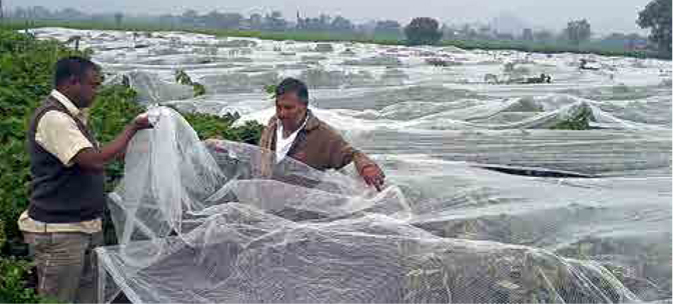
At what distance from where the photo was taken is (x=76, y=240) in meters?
3.18

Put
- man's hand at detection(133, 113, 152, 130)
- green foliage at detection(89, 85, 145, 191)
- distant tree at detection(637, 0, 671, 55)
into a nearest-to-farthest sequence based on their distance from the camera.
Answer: man's hand at detection(133, 113, 152, 130), green foliage at detection(89, 85, 145, 191), distant tree at detection(637, 0, 671, 55)

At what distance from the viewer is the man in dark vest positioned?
3027 millimetres

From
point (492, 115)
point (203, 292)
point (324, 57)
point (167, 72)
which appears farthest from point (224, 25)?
point (203, 292)

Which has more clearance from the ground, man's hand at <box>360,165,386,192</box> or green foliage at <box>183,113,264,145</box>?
man's hand at <box>360,165,386,192</box>

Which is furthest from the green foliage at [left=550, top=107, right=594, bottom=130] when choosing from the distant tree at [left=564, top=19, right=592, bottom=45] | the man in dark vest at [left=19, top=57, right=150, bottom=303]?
the distant tree at [left=564, top=19, right=592, bottom=45]

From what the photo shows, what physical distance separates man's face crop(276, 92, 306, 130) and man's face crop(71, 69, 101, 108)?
2.69 ft

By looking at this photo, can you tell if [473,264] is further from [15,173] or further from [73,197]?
[15,173]

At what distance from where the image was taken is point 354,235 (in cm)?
294

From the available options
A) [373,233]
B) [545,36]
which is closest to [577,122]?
[373,233]

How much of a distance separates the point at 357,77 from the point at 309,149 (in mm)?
7697

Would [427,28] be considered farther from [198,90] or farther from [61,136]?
[61,136]

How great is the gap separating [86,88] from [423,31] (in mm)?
29157

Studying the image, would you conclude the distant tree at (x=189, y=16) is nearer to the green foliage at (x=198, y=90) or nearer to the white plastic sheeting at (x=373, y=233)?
the green foliage at (x=198, y=90)

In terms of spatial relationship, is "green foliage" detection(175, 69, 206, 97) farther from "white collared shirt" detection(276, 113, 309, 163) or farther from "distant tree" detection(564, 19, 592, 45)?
"distant tree" detection(564, 19, 592, 45)
